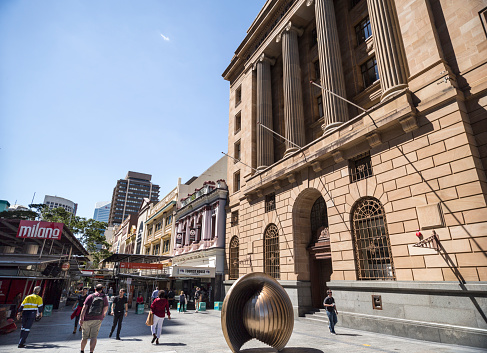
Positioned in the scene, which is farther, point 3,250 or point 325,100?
point 3,250

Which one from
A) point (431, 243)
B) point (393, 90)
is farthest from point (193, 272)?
point (393, 90)

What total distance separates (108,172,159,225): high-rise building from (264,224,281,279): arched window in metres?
144

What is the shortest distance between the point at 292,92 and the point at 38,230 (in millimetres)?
20398

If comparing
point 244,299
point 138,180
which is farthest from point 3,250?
point 138,180

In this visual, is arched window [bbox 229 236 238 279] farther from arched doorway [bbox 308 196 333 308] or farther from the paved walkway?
the paved walkway

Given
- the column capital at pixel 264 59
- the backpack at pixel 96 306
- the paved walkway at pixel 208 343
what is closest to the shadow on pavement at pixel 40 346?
the paved walkway at pixel 208 343

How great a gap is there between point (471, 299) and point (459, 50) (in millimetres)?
9639

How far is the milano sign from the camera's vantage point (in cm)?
1863

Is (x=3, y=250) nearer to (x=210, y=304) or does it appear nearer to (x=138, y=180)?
(x=210, y=304)

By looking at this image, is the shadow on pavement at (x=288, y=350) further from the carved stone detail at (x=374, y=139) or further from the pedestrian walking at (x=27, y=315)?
the carved stone detail at (x=374, y=139)

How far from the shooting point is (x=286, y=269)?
1802 cm

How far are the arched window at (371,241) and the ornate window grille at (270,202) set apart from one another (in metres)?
7.67

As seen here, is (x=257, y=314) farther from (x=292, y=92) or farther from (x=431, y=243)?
(x=292, y=92)

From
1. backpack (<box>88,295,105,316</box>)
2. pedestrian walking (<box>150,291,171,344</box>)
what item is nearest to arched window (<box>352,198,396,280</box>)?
pedestrian walking (<box>150,291,171,344</box>)
